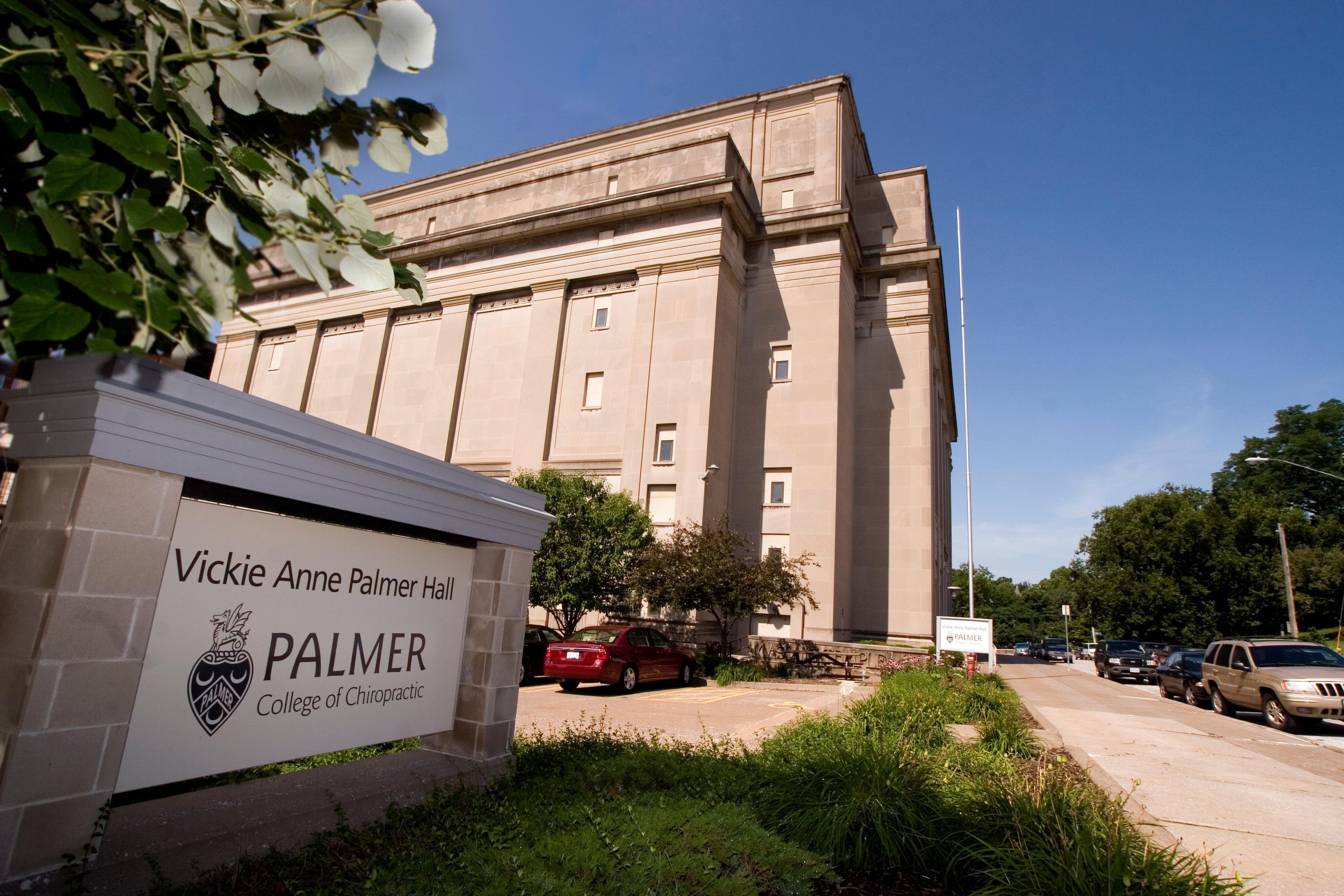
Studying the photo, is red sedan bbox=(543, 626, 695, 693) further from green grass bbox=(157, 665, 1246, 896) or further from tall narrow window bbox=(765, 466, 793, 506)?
tall narrow window bbox=(765, 466, 793, 506)

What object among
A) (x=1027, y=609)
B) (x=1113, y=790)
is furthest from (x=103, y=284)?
(x=1027, y=609)

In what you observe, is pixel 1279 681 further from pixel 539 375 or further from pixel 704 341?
pixel 539 375

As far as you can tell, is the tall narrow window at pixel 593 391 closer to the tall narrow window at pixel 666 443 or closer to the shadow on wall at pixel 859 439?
the tall narrow window at pixel 666 443

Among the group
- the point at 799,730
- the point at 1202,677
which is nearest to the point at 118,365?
the point at 799,730

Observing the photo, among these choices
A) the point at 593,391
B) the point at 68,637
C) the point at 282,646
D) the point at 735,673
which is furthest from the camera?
the point at 593,391

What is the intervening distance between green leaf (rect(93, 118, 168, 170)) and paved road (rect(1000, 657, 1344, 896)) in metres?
5.47

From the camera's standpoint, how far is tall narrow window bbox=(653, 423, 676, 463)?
29.2m

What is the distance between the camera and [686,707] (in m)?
14.3

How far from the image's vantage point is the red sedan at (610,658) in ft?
52.7

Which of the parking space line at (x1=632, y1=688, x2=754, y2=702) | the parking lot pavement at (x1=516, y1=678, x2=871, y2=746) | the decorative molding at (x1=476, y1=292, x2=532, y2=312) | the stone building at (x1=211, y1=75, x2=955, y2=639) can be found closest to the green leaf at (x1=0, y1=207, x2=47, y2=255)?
the parking lot pavement at (x1=516, y1=678, x2=871, y2=746)

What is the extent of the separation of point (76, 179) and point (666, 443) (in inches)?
1087

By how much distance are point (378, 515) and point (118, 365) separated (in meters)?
2.37

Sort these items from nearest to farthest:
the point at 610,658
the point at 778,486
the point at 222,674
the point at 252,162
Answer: the point at 252,162 → the point at 222,674 → the point at 610,658 → the point at 778,486

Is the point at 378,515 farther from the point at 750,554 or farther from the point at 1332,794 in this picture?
the point at 750,554
